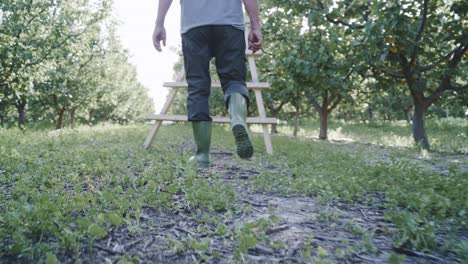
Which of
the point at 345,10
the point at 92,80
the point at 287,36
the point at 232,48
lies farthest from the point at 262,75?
the point at 92,80

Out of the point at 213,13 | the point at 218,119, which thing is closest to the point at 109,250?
the point at 213,13

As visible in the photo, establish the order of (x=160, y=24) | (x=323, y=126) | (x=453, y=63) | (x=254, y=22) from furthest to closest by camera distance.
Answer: (x=323, y=126)
(x=453, y=63)
(x=160, y=24)
(x=254, y=22)

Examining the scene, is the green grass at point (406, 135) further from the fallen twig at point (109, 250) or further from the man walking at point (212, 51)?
the fallen twig at point (109, 250)

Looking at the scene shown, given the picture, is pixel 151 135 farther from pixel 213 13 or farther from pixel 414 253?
pixel 414 253

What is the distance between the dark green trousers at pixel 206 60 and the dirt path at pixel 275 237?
1.29m

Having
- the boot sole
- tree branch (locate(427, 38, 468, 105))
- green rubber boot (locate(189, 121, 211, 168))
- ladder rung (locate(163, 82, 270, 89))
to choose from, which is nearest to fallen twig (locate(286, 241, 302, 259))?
the boot sole

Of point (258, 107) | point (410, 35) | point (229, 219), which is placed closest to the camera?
point (229, 219)

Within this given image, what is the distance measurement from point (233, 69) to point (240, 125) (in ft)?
2.11

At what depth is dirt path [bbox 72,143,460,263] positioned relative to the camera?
151 centimetres

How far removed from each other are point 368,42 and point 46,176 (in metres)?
5.65

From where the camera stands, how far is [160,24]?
3674 mm

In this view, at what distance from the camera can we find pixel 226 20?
3307 millimetres

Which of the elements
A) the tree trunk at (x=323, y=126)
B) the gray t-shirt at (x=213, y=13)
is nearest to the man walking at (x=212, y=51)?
the gray t-shirt at (x=213, y=13)

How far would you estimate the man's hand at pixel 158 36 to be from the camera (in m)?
3.70
